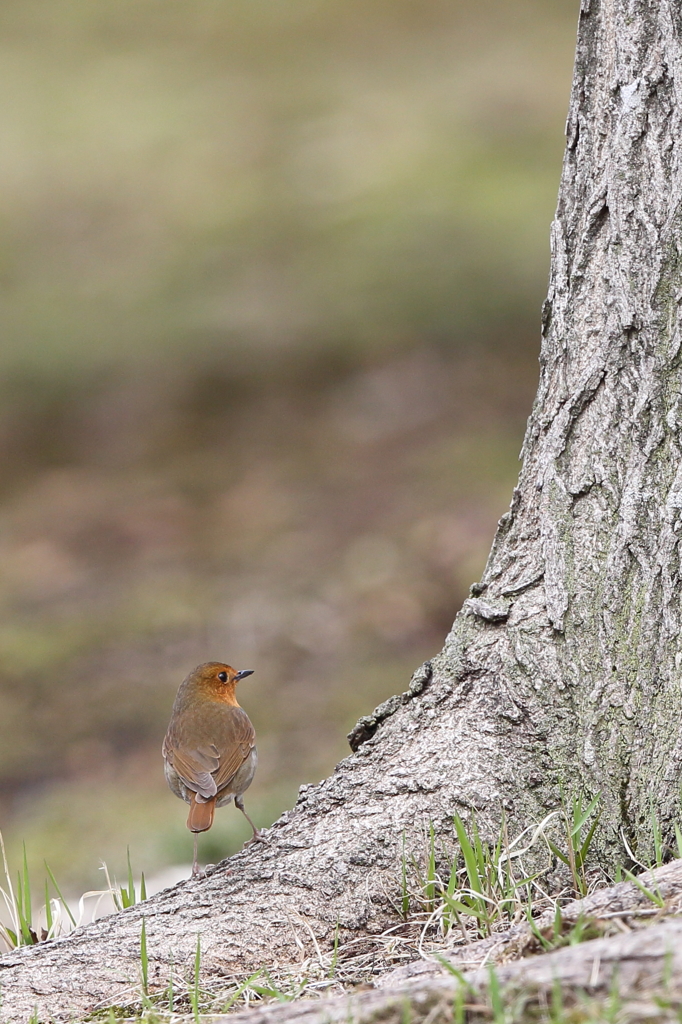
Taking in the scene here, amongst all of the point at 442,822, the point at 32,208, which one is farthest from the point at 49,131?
the point at 442,822

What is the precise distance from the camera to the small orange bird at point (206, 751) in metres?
3.68

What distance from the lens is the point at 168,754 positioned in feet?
12.9

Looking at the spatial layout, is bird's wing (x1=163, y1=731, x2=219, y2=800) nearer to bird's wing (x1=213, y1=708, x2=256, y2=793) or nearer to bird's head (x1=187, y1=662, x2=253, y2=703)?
bird's wing (x1=213, y1=708, x2=256, y2=793)

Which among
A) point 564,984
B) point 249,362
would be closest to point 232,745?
point 564,984

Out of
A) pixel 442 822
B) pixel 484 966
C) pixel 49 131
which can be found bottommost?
pixel 484 966

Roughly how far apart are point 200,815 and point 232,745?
336 millimetres

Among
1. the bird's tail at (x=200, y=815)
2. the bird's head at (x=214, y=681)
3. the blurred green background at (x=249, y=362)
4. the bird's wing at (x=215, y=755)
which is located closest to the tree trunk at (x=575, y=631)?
the bird's tail at (x=200, y=815)

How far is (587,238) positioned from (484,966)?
2.00 meters

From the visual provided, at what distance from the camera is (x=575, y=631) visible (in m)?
3.00

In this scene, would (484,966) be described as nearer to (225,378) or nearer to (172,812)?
(172,812)

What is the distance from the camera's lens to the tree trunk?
111 inches

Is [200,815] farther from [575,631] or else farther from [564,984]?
[564,984]

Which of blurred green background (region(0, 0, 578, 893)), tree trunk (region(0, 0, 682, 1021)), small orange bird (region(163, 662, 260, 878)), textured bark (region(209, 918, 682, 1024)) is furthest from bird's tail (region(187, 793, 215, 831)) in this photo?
blurred green background (region(0, 0, 578, 893))

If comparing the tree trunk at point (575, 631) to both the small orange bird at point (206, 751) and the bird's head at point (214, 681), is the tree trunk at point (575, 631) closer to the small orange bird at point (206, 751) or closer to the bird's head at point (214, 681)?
the small orange bird at point (206, 751)
